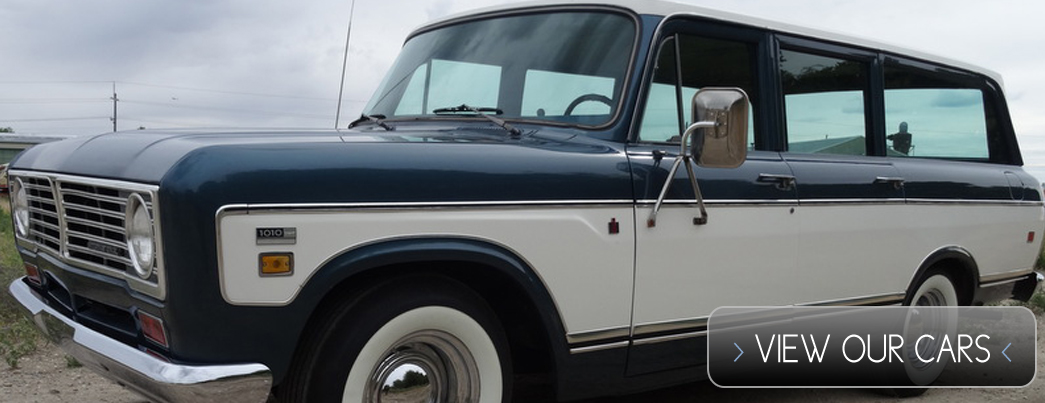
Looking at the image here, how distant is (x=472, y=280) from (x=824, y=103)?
266cm

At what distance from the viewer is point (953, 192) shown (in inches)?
241

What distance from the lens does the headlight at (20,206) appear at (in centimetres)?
424

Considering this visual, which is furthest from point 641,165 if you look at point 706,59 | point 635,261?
point 706,59

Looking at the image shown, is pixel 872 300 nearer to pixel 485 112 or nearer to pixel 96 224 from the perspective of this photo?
pixel 485 112

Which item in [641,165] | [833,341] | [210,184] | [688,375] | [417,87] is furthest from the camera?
[833,341]

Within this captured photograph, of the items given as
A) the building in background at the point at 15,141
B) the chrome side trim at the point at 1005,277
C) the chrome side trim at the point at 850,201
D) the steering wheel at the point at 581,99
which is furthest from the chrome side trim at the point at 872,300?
the building in background at the point at 15,141

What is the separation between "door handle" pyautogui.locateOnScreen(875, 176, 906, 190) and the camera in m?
5.49

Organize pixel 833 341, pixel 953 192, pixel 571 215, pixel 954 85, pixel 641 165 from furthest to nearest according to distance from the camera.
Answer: pixel 954 85 → pixel 953 192 → pixel 833 341 → pixel 641 165 → pixel 571 215

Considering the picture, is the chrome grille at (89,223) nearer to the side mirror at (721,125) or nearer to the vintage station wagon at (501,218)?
the vintage station wagon at (501,218)

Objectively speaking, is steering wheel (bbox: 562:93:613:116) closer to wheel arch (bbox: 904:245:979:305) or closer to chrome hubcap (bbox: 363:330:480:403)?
chrome hubcap (bbox: 363:330:480:403)

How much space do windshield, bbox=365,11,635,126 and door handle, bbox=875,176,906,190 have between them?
199 cm

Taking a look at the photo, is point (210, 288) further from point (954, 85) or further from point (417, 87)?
point (954, 85)

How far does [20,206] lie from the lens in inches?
170

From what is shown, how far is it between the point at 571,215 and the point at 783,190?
4.85 feet
